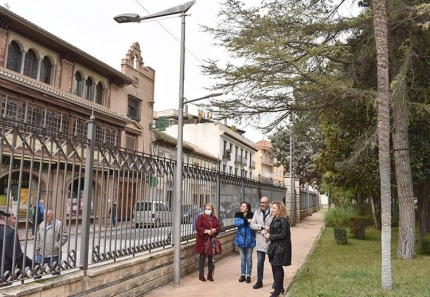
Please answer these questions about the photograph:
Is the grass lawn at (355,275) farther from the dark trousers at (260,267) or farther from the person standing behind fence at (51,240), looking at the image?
the person standing behind fence at (51,240)

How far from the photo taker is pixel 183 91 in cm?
805

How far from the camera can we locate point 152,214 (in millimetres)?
7164

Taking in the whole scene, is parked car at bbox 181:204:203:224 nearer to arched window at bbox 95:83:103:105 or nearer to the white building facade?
arched window at bbox 95:83:103:105

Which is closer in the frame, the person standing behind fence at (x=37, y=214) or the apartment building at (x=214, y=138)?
the person standing behind fence at (x=37, y=214)

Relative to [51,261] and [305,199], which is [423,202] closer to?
[51,261]

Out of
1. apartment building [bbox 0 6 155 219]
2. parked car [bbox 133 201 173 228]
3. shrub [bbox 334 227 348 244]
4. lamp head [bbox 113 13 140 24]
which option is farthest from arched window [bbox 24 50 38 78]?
shrub [bbox 334 227 348 244]

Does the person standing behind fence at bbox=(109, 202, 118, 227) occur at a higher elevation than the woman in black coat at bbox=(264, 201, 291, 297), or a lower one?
higher

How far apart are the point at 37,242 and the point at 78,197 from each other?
78 centimetres

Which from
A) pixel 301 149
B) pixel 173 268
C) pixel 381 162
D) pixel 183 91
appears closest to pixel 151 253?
pixel 173 268

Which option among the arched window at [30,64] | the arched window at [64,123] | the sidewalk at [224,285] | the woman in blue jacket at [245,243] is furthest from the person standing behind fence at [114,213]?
the arched window at [30,64]

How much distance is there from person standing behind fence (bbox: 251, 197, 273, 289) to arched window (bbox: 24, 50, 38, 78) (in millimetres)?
16409

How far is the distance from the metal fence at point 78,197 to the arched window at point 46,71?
15305 mm

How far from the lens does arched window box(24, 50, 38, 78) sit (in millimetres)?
19078

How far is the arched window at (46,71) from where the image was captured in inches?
790
